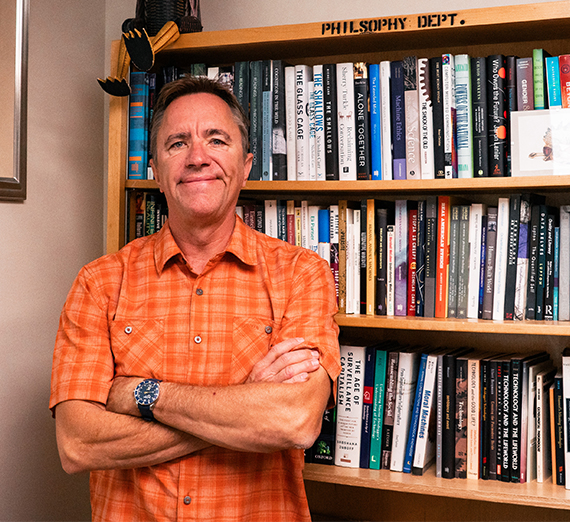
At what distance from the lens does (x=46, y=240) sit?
1736 millimetres

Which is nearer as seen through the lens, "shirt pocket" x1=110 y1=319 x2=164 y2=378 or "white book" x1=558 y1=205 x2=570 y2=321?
"shirt pocket" x1=110 y1=319 x2=164 y2=378

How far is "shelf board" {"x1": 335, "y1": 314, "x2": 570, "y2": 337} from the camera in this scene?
138 cm

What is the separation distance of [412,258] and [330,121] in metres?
0.44

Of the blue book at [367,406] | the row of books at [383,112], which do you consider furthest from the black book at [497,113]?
the blue book at [367,406]

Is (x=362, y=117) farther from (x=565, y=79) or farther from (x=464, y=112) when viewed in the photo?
(x=565, y=79)

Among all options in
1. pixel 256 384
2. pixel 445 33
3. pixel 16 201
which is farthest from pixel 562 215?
pixel 16 201

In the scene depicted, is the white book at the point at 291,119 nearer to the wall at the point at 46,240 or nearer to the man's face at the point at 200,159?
the man's face at the point at 200,159

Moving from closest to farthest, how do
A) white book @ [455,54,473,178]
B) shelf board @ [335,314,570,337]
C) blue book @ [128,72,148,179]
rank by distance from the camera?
1. shelf board @ [335,314,570,337]
2. white book @ [455,54,473,178]
3. blue book @ [128,72,148,179]

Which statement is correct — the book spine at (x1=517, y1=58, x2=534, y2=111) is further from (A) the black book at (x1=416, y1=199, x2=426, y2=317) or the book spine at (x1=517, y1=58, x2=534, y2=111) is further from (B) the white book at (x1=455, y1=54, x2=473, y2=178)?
(A) the black book at (x1=416, y1=199, x2=426, y2=317)

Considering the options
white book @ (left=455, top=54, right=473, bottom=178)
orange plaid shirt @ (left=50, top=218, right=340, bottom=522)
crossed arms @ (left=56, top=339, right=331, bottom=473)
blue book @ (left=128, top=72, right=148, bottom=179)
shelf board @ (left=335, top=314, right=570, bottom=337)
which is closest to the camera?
crossed arms @ (left=56, top=339, right=331, bottom=473)

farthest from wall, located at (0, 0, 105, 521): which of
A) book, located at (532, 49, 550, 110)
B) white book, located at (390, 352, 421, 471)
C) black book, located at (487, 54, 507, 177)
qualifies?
book, located at (532, 49, 550, 110)

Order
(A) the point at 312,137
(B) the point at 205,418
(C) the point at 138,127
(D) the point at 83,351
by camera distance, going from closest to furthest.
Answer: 1. (B) the point at 205,418
2. (D) the point at 83,351
3. (A) the point at 312,137
4. (C) the point at 138,127

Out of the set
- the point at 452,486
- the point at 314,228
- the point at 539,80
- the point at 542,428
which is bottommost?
the point at 452,486

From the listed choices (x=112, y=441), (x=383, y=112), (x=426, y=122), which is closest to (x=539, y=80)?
(x=426, y=122)
